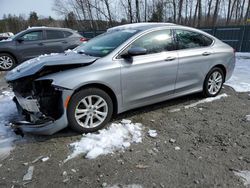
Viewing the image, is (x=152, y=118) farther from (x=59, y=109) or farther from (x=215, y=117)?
(x=59, y=109)

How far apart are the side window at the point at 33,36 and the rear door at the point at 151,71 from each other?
6.99 metres

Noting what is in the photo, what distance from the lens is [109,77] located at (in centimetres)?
389

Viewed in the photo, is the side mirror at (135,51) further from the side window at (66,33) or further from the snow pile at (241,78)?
the side window at (66,33)

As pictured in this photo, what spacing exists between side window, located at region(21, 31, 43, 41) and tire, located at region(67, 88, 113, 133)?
24.0ft

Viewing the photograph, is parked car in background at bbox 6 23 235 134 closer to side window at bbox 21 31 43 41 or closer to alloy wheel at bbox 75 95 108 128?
alloy wheel at bbox 75 95 108 128

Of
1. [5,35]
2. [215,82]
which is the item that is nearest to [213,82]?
[215,82]

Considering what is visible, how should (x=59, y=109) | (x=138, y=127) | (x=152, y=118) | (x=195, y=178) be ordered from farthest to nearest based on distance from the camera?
(x=152, y=118) < (x=138, y=127) < (x=59, y=109) < (x=195, y=178)

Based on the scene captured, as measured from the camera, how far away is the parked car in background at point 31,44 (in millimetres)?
9766

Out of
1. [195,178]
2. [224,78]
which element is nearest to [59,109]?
[195,178]

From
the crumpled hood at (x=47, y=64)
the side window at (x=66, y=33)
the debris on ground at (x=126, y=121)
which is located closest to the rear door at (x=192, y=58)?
the debris on ground at (x=126, y=121)

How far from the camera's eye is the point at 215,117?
14.7 feet

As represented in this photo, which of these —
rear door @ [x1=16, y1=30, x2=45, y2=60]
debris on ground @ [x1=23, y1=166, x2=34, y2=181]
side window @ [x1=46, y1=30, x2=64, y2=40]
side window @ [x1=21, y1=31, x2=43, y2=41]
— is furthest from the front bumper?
side window @ [x1=46, y1=30, x2=64, y2=40]

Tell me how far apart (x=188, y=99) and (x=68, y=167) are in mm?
3260

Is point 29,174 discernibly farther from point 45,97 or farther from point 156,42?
point 156,42
